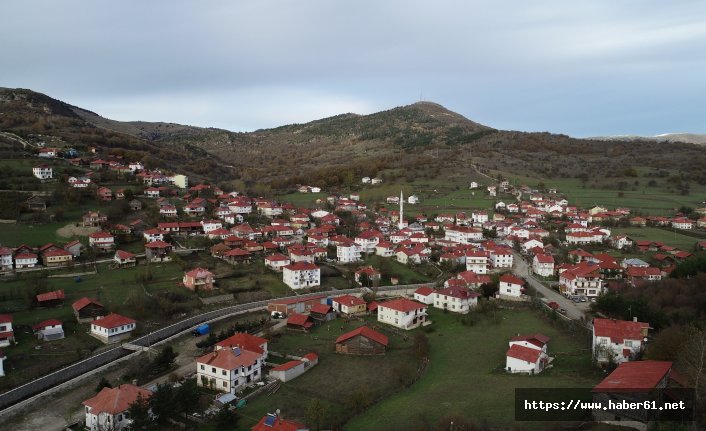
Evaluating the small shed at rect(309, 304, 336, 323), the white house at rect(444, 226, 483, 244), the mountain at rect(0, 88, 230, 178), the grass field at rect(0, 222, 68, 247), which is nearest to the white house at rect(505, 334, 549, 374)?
the small shed at rect(309, 304, 336, 323)

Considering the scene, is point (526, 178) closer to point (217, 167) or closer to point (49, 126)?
point (217, 167)

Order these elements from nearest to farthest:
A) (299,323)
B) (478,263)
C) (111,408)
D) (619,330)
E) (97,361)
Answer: (111,408) → (619,330) → (97,361) → (299,323) → (478,263)

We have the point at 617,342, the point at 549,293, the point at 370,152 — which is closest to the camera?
the point at 617,342

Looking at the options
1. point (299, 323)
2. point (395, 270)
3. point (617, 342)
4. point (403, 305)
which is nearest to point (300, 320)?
point (299, 323)

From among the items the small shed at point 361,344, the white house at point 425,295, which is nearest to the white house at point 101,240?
the small shed at point 361,344

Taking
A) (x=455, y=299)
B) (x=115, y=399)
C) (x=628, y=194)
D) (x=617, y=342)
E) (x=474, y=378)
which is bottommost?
(x=474, y=378)

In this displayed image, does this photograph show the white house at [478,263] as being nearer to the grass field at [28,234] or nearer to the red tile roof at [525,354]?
the red tile roof at [525,354]

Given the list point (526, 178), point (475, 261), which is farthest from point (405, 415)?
point (526, 178)

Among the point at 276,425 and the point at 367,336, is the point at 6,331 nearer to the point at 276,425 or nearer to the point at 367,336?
the point at 276,425
